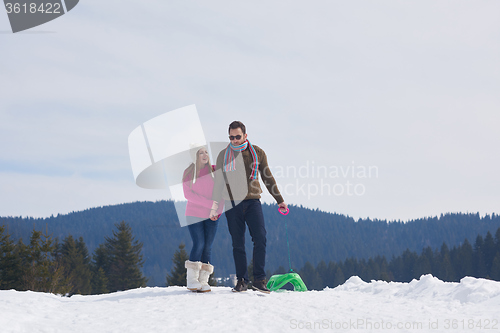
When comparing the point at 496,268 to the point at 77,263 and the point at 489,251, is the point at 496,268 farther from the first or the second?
the point at 77,263

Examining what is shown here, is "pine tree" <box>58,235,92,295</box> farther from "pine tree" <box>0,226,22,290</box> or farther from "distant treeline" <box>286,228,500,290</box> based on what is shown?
"distant treeline" <box>286,228,500,290</box>

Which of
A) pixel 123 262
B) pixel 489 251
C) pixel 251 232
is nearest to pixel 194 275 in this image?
pixel 251 232

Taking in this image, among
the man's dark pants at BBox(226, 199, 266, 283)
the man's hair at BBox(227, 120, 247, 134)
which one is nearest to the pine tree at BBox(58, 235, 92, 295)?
the man's dark pants at BBox(226, 199, 266, 283)

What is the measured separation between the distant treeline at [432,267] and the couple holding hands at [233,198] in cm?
8355

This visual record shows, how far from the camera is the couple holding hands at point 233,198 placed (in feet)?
21.4

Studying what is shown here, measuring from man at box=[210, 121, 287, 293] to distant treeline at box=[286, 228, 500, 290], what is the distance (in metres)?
83.5

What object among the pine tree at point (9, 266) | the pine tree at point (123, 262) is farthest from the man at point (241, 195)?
the pine tree at point (123, 262)

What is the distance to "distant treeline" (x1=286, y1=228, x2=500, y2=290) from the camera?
81.9 m

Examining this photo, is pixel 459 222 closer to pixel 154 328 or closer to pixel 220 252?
pixel 220 252

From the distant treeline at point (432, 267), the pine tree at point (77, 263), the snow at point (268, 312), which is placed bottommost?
the distant treeline at point (432, 267)

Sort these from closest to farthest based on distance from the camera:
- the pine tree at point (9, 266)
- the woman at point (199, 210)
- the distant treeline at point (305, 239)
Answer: the woman at point (199, 210), the pine tree at point (9, 266), the distant treeline at point (305, 239)

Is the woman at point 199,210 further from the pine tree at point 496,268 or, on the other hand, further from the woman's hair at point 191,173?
the pine tree at point 496,268

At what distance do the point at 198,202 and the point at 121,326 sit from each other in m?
A: 2.55

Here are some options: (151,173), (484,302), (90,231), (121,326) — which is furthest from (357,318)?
(90,231)
